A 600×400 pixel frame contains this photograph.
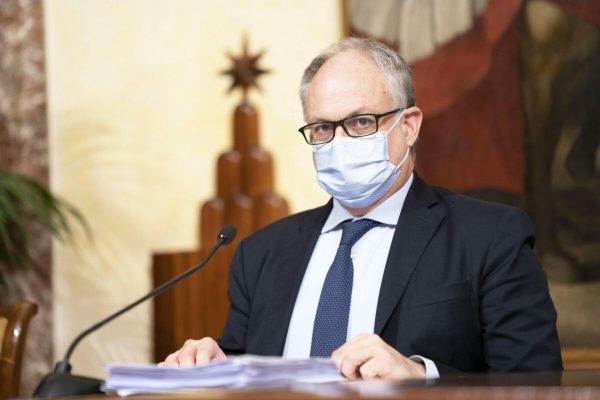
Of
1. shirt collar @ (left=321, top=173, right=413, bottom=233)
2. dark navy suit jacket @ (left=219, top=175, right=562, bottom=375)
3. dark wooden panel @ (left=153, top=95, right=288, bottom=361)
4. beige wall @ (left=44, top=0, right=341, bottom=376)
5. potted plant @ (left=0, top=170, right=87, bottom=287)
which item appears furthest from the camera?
beige wall @ (left=44, top=0, right=341, bottom=376)

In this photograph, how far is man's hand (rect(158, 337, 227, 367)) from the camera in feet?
7.82

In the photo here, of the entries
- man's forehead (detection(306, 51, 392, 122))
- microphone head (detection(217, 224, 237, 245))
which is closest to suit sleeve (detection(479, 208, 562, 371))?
man's forehead (detection(306, 51, 392, 122))

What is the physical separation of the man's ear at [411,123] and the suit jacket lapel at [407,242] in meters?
0.13

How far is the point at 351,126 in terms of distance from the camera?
2.84 metres

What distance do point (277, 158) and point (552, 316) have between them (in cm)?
254

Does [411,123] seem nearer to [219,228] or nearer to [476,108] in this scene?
[476,108]

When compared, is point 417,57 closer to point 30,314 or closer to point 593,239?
point 593,239

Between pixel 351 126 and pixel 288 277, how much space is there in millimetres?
503

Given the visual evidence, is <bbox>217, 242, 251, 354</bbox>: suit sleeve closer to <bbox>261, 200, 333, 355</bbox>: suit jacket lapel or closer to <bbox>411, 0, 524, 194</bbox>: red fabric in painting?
<bbox>261, 200, 333, 355</bbox>: suit jacket lapel

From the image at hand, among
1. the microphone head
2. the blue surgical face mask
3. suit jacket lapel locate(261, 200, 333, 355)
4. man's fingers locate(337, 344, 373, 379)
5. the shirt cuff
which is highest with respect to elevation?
the blue surgical face mask

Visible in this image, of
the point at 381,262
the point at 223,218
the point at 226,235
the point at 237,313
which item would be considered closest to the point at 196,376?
the point at 226,235

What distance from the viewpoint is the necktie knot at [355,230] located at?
9.39ft

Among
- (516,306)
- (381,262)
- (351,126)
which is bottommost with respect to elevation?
(516,306)

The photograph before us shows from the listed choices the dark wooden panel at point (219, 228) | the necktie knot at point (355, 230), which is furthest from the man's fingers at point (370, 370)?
the dark wooden panel at point (219, 228)
